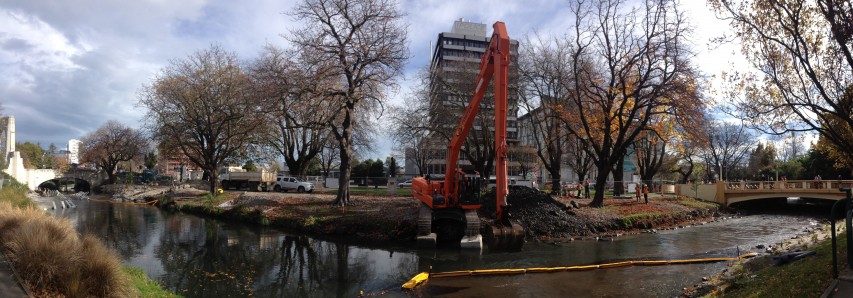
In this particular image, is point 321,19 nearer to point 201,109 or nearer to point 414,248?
point 414,248

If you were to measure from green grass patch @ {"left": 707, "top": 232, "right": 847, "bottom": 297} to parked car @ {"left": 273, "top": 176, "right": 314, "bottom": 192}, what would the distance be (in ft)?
127

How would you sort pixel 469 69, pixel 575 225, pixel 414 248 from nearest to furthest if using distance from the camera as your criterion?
pixel 414 248
pixel 575 225
pixel 469 69

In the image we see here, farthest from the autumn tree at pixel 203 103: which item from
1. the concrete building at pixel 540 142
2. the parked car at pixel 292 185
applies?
the concrete building at pixel 540 142

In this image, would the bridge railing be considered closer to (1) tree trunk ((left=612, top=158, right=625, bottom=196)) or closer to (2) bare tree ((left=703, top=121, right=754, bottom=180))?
(1) tree trunk ((left=612, top=158, right=625, bottom=196))

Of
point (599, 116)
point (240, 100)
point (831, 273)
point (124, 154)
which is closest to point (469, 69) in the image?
point (599, 116)

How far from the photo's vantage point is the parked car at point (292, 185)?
44.0 metres

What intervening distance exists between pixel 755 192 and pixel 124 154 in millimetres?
75634

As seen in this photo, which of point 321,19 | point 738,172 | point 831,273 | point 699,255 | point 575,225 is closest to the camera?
point 831,273

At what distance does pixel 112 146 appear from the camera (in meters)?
65.4

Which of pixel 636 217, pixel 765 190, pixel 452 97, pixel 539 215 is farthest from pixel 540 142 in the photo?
pixel 539 215

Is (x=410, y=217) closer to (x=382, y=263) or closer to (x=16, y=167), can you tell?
(x=382, y=263)

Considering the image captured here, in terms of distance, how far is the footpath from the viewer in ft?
21.3

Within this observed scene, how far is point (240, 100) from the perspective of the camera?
124 feet

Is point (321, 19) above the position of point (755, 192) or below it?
above
